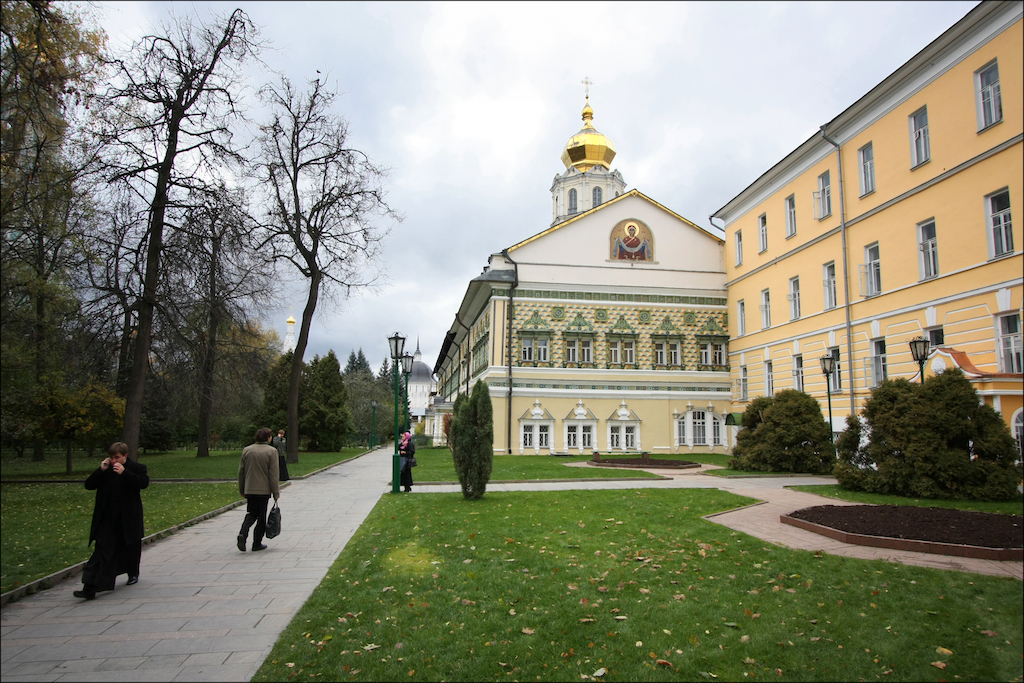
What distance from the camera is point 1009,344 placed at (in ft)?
55.0

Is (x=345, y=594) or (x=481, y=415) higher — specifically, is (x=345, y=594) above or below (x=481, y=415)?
below

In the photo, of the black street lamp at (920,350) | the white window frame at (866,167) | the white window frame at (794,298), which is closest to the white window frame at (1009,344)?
the black street lamp at (920,350)

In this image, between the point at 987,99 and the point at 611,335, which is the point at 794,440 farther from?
the point at 611,335

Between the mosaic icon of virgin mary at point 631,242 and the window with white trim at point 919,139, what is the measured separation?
661 inches

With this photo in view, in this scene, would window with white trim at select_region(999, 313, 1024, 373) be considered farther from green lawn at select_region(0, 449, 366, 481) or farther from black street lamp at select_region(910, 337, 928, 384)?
green lawn at select_region(0, 449, 366, 481)

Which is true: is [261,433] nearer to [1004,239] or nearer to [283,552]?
[283,552]

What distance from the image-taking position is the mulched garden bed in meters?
7.81

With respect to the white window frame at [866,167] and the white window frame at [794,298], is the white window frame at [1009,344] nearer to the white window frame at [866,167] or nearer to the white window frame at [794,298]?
the white window frame at [866,167]

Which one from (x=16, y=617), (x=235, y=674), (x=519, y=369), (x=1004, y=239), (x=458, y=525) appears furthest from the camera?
(x=519, y=369)

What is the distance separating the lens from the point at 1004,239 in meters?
→ 16.8

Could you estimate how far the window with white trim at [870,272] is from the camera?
2270 centimetres

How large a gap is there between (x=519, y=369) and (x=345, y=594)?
27.1 meters

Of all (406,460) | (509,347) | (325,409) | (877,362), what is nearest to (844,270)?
(877,362)

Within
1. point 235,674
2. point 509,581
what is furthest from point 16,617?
point 509,581
